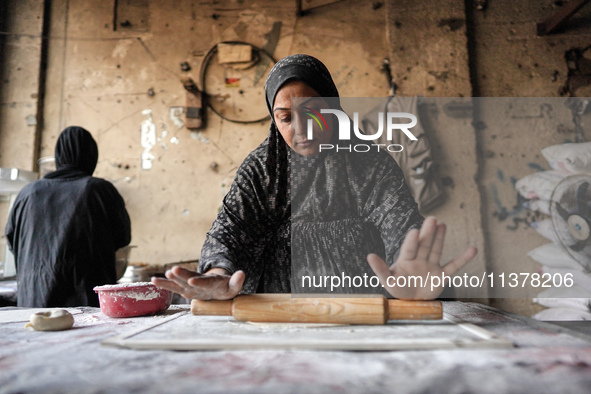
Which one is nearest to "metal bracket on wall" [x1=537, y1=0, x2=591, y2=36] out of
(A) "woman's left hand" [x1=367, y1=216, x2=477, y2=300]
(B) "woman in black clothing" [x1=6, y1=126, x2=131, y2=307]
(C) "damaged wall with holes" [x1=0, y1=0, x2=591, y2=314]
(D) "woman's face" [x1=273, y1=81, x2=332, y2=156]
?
(C) "damaged wall with holes" [x1=0, y1=0, x2=591, y2=314]

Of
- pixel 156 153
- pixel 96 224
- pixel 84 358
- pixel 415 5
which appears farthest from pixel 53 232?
pixel 415 5

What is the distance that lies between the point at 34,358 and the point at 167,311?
1.81ft

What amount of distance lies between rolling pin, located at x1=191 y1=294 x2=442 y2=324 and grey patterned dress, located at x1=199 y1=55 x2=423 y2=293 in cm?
34

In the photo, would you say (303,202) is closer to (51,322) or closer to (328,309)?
(328,309)

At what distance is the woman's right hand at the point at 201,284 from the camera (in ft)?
3.01

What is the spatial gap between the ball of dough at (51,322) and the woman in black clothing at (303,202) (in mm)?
428

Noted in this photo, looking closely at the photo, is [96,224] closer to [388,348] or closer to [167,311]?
[167,311]

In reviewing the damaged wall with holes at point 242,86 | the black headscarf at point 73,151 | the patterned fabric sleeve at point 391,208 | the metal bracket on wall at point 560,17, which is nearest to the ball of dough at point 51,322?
the patterned fabric sleeve at point 391,208

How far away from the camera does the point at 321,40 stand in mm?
3066

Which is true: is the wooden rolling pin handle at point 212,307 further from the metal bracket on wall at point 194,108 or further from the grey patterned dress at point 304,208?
the metal bracket on wall at point 194,108

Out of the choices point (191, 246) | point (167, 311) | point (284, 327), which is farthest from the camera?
point (191, 246)

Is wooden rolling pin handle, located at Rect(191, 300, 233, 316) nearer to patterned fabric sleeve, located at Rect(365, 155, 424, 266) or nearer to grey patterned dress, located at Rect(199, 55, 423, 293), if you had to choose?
grey patterned dress, located at Rect(199, 55, 423, 293)

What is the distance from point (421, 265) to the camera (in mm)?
944

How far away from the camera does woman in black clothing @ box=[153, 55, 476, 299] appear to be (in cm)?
130
